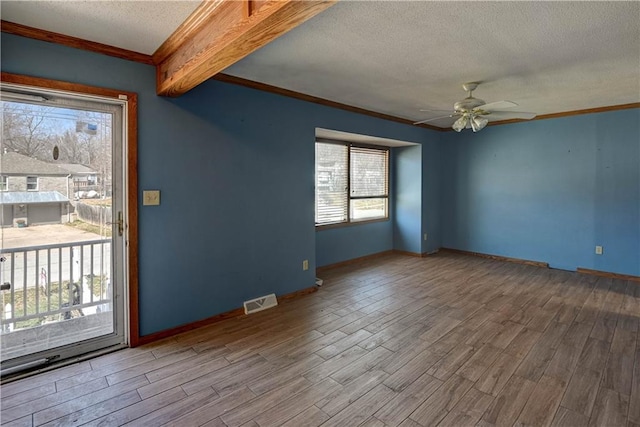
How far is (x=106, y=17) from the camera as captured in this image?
203 centimetres

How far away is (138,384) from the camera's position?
2168 millimetres

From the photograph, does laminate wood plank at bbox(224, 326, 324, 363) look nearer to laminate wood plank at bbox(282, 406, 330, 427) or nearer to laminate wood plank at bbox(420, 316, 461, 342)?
laminate wood plank at bbox(282, 406, 330, 427)

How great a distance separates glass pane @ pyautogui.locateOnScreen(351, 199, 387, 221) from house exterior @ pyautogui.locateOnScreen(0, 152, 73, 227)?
397 centimetres

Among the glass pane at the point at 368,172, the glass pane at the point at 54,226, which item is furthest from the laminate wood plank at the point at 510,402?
the glass pane at the point at 368,172

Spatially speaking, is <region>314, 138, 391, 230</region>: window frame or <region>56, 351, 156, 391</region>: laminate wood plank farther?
<region>314, 138, 391, 230</region>: window frame

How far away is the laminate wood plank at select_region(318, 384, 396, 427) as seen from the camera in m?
1.83

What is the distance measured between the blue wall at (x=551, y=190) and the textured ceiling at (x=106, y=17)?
17.1 feet

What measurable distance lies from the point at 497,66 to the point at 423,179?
3037 mm

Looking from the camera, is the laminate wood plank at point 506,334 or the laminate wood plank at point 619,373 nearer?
the laminate wood plank at point 619,373

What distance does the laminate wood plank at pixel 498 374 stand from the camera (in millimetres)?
2125

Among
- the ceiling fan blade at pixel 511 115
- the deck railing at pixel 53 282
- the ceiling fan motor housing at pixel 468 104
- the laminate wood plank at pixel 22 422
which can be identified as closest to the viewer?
the laminate wood plank at pixel 22 422

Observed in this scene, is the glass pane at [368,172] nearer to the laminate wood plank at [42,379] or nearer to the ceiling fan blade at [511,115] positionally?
the ceiling fan blade at [511,115]

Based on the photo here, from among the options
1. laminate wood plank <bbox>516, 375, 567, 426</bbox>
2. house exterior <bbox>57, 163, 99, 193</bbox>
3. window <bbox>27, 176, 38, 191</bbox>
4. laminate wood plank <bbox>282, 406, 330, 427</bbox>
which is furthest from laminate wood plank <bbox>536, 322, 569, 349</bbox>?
window <bbox>27, 176, 38, 191</bbox>

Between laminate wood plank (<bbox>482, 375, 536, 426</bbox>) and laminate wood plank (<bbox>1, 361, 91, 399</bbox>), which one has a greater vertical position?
laminate wood plank (<bbox>1, 361, 91, 399</bbox>)
